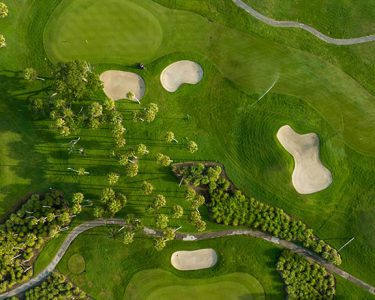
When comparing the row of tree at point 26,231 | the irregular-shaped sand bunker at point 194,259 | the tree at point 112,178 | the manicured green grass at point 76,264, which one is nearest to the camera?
the tree at point 112,178

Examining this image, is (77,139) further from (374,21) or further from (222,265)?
(374,21)

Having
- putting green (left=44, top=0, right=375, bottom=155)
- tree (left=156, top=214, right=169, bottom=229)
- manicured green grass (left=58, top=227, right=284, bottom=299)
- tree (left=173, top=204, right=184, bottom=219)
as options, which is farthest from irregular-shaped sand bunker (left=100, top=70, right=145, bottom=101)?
manicured green grass (left=58, top=227, right=284, bottom=299)

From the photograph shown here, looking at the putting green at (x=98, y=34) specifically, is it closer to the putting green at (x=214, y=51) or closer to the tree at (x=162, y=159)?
the putting green at (x=214, y=51)

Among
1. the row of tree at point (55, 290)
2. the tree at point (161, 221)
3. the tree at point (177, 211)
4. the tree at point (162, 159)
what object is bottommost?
the row of tree at point (55, 290)

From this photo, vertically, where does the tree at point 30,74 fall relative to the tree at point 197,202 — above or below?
above

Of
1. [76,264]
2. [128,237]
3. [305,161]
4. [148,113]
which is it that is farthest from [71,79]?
[305,161]

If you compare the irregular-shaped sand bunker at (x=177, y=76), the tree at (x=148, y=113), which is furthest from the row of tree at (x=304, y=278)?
the irregular-shaped sand bunker at (x=177, y=76)
